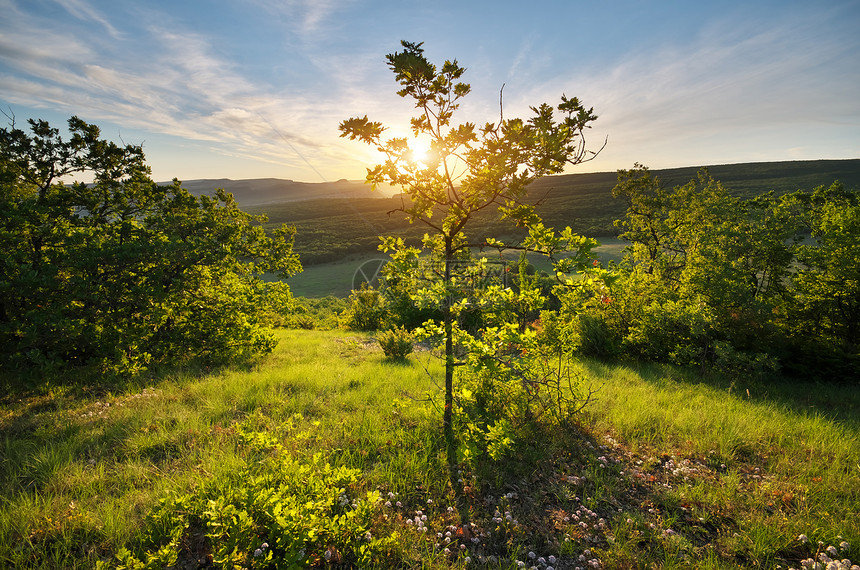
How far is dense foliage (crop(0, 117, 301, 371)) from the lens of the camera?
649cm

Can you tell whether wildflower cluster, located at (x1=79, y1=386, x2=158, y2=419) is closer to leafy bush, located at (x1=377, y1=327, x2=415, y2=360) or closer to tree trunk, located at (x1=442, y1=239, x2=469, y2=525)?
tree trunk, located at (x1=442, y1=239, x2=469, y2=525)

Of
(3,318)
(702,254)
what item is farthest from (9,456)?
(702,254)

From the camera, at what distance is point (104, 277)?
705cm

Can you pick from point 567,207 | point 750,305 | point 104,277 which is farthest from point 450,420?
point 567,207

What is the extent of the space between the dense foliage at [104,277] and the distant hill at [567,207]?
38.5 m

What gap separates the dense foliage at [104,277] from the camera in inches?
255

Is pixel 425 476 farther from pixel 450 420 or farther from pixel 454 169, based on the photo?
pixel 454 169

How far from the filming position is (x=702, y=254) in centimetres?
Answer: 1096

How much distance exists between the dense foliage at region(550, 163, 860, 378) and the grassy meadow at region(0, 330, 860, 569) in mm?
3005

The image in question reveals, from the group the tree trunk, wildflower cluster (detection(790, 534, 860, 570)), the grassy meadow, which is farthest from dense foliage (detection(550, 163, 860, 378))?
wildflower cluster (detection(790, 534, 860, 570))

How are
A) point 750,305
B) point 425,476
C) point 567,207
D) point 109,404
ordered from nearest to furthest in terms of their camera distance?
point 425,476
point 109,404
point 750,305
point 567,207

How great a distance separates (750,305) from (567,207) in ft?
257

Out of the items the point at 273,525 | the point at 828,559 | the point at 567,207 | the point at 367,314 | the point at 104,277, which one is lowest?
the point at 367,314

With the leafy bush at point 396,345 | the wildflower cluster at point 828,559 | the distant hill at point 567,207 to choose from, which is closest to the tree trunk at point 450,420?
the wildflower cluster at point 828,559
